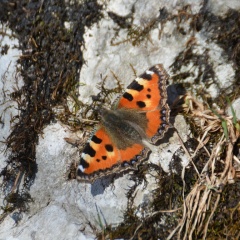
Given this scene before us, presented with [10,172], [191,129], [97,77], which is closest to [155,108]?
[191,129]

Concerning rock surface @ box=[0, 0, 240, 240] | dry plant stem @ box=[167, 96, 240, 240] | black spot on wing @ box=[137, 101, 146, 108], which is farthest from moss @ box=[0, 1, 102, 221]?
dry plant stem @ box=[167, 96, 240, 240]

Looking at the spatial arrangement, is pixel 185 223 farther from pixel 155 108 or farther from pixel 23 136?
pixel 23 136

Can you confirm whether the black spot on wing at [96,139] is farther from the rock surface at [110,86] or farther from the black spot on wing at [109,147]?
the rock surface at [110,86]

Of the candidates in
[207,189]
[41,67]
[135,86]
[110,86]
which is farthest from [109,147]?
[41,67]

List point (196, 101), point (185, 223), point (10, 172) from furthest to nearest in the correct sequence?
point (10, 172) < point (196, 101) < point (185, 223)

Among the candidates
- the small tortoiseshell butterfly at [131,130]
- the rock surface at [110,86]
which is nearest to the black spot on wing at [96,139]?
the small tortoiseshell butterfly at [131,130]

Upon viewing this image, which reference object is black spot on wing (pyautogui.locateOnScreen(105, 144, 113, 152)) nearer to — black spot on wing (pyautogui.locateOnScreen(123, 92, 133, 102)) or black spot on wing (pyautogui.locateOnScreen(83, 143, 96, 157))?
black spot on wing (pyautogui.locateOnScreen(83, 143, 96, 157))

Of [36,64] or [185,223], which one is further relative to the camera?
[36,64]

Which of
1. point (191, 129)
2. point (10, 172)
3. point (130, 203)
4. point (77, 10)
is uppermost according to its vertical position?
point (77, 10)
